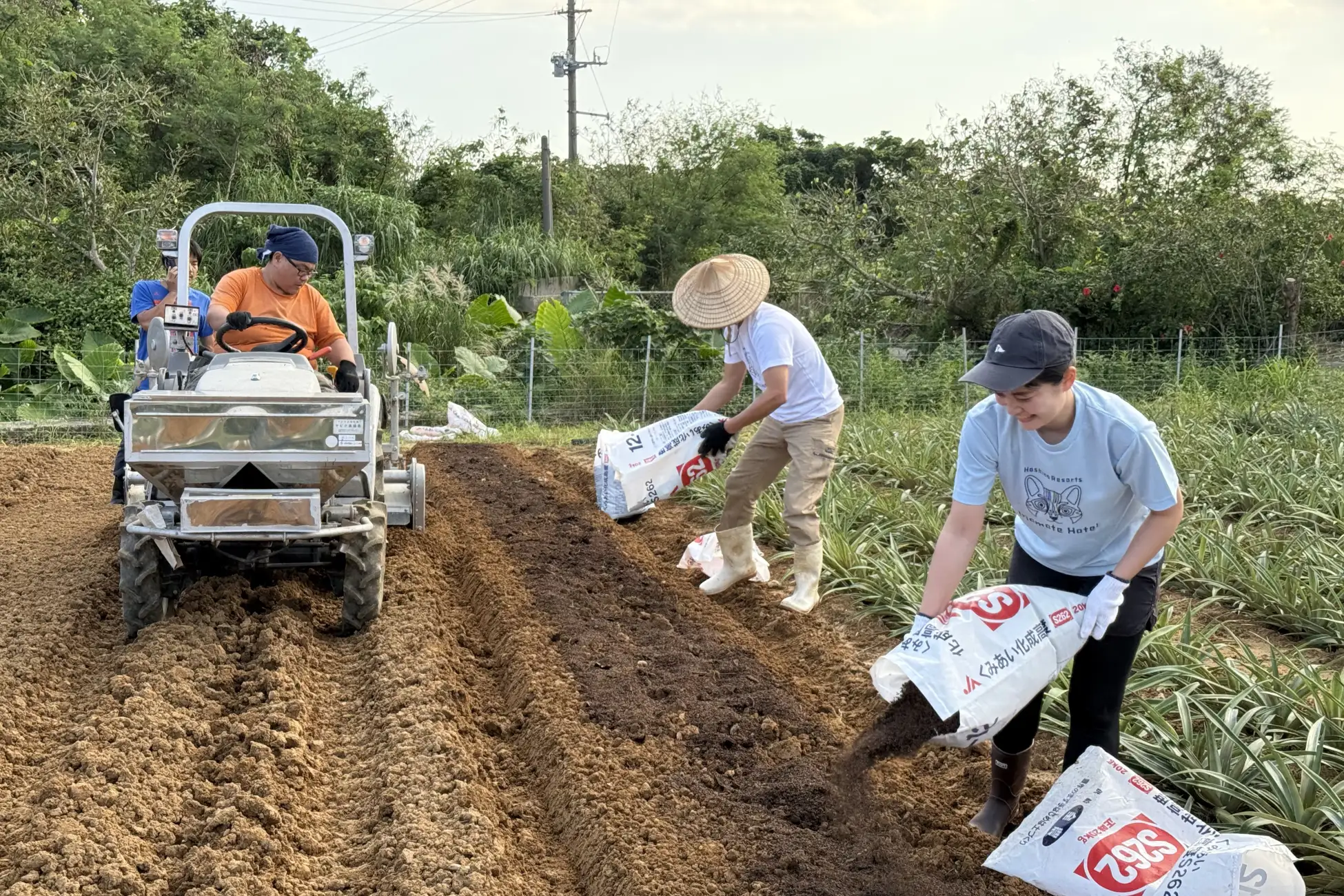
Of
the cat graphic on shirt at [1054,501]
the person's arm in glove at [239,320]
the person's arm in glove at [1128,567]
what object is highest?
A: the person's arm in glove at [239,320]

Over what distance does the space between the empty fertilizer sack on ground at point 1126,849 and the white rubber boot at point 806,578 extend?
2.69 metres

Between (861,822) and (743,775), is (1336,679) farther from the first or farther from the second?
(743,775)

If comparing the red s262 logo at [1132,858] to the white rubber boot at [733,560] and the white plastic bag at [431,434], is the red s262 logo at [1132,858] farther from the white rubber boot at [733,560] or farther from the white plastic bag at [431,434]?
the white plastic bag at [431,434]

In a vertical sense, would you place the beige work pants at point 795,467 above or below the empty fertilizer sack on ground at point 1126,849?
above

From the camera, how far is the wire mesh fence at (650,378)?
1355 centimetres

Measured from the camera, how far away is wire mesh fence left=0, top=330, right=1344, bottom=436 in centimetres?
1355

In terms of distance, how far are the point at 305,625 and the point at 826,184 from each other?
14.8 metres

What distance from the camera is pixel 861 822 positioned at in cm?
360

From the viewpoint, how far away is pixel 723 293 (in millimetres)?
5688

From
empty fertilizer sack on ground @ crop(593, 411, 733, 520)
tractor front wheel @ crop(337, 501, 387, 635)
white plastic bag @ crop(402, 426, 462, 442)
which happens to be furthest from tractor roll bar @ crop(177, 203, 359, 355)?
white plastic bag @ crop(402, 426, 462, 442)

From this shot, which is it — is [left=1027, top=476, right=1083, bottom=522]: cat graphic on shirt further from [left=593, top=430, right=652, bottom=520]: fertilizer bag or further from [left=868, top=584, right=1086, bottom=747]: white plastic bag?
[left=593, top=430, right=652, bottom=520]: fertilizer bag

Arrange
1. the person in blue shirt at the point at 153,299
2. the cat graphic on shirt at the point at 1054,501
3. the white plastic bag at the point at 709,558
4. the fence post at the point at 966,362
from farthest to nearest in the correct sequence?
the fence post at the point at 966,362
the white plastic bag at the point at 709,558
the person in blue shirt at the point at 153,299
the cat graphic on shirt at the point at 1054,501

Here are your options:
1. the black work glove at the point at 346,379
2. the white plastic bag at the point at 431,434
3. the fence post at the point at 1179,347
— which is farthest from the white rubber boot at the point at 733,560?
the fence post at the point at 1179,347

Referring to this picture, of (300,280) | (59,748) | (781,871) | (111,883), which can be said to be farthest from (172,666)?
(781,871)
